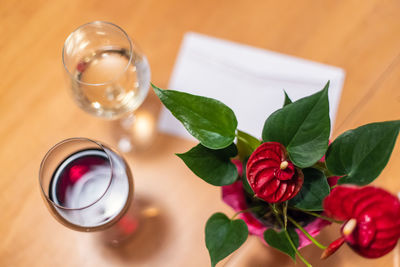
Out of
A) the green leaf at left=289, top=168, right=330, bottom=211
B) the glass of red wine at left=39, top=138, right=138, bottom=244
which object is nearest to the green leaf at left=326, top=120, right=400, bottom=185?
the green leaf at left=289, top=168, right=330, bottom=211

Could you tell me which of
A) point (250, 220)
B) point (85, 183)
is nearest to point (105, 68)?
point (85, 183)

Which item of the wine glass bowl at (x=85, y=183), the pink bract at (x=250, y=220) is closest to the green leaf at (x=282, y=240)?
the pink bract at (x=250, y=220)

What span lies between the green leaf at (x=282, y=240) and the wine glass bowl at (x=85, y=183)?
0.49 ft

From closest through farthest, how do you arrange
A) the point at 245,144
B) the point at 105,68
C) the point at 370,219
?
the point at 370,219 < the point at 245,144 < the point at 105,68

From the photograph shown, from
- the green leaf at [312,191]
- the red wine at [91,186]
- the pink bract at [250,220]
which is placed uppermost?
the green leaf at [312,191]

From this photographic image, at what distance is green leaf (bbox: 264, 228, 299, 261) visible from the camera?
0.31 metres

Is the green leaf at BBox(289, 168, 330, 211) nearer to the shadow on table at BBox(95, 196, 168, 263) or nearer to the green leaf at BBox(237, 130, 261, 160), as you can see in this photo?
the green leaf at BBox(237, 130, 261, 160)

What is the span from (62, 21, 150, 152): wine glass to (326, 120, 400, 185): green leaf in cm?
23

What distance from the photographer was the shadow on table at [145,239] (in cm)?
48

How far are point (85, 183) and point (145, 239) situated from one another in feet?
0.36

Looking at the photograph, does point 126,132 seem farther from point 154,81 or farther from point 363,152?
point 363,152

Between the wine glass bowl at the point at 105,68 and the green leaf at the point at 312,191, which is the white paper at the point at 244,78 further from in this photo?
the green leaf at the point at 312,191

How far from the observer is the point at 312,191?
32 cm

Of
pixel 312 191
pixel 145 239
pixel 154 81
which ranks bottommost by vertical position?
pixel 145 239
